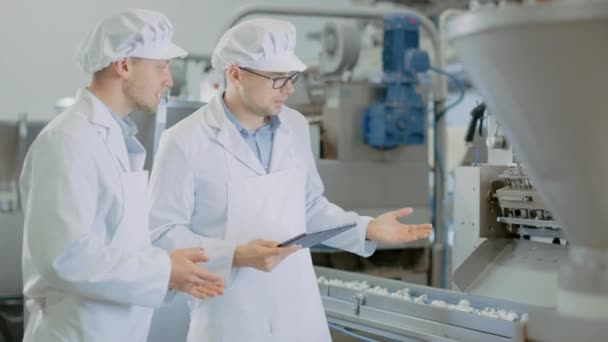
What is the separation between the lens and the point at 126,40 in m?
1.48

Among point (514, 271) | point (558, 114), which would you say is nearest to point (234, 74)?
point (514, 271)

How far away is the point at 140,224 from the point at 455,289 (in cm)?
90

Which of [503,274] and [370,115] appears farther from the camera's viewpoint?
[370,115]

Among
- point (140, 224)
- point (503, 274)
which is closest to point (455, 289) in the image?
point (503, 274)

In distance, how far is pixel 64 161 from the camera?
1.34 m

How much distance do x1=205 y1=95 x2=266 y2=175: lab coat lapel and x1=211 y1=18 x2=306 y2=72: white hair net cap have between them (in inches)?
5.0

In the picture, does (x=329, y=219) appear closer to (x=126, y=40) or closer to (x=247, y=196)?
(x=247, y=196)

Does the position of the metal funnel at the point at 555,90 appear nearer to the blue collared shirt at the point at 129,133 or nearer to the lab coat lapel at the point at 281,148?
the blue collared shirt at the point at 129,133

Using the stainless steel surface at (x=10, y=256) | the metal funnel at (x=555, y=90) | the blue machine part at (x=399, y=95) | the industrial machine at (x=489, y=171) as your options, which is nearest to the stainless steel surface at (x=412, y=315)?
the industrial machine at (x=489, y=171)

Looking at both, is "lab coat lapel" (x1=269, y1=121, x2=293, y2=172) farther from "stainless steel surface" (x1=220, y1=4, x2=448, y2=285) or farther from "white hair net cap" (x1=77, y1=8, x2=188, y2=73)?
"stainless steel surface" (x1=220, y1=4, x2=448, y2=285)

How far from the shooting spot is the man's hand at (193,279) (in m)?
1.40

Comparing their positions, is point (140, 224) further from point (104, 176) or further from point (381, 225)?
point (381, 225)

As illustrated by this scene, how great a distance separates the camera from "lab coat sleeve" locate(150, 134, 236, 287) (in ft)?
5.22

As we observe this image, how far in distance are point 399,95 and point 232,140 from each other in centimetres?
145
